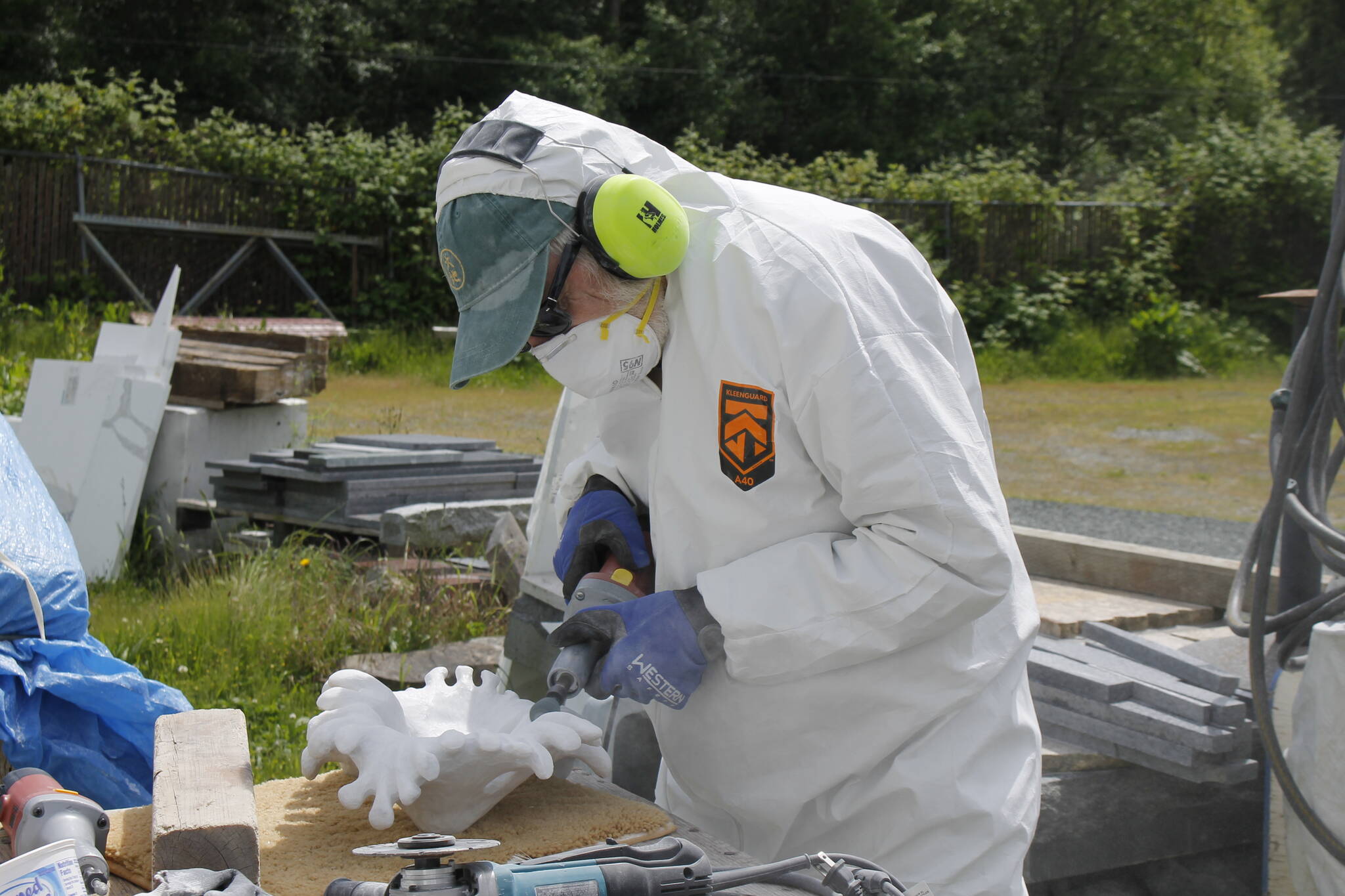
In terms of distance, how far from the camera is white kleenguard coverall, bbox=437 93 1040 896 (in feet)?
5.31

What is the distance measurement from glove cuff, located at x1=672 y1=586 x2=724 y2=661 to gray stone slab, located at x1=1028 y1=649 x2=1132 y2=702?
5.49 ft

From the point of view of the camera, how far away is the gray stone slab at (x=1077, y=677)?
3.14 meters

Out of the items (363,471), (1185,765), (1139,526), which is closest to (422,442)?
(363,471)

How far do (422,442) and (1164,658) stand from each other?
4398 millimetres

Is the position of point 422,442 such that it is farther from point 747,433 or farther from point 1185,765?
point 747,433

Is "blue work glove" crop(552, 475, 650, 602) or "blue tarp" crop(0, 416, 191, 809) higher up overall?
"blue work glove" crop(552, 475, 650, 602)

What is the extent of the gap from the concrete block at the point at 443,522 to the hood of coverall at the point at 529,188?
3.69m

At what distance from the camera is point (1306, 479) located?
3.01 metres

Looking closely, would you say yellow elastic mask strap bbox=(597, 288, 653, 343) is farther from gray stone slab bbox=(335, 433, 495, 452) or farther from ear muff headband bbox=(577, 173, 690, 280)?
gray stone slab bbox=(335, 433, 495, 452)

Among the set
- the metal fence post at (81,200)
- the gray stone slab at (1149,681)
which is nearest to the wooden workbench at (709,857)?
the gray stone slab at (1149,681)

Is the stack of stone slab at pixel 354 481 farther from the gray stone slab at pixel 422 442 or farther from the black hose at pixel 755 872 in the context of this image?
the black hose at pixel 755 872

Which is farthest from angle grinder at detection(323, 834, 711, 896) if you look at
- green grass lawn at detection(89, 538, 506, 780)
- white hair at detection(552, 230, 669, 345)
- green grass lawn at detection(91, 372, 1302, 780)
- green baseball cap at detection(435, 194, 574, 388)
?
green grass lawn at detection(89, 538, 506, 780)

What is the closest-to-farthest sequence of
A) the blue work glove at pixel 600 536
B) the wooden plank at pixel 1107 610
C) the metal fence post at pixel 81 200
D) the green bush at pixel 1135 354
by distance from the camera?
the blue work glove at pixel 600 536, the wooden plank at pixel 1107 610, the metal fence post at pixel 81 200, the green bush at pixel 1135 354

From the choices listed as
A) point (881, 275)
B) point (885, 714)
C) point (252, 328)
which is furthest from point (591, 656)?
point (252, 328)
